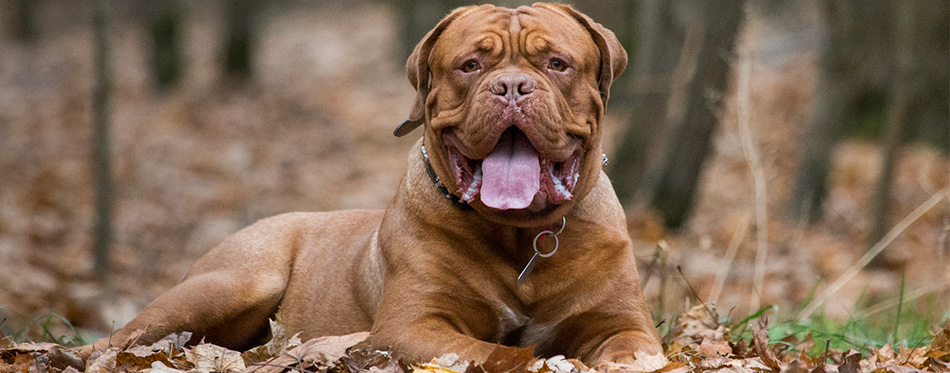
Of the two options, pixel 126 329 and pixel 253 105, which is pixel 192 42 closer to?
pixel 253 105

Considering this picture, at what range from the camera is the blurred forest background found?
8.32 m

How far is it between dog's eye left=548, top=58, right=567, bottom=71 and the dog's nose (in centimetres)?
23

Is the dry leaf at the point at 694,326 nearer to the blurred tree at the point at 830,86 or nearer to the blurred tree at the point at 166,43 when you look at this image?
the blurred tree at the point at 830,86

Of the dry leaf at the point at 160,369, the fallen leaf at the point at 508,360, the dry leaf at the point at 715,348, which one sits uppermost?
the fallen leaf at the point at 508,360

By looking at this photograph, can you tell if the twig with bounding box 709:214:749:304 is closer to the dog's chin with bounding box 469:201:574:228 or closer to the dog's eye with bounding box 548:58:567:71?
the dog's chin with bounding box 469:201:574:228

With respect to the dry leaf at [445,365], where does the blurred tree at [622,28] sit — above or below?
below

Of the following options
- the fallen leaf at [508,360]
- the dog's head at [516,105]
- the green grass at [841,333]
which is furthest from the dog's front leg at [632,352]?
the green grass at [841,333]

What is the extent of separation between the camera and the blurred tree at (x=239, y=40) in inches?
918

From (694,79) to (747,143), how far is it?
10.5ft

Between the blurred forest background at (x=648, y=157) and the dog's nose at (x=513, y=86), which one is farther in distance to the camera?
the blurred forest background at (x=648, y=157)

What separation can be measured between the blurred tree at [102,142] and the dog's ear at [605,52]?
587 centimetres

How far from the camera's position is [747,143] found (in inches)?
261

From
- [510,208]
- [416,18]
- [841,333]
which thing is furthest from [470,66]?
[416,18]

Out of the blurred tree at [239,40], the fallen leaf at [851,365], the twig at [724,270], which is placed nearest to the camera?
the fallen leaf at [851,365]
